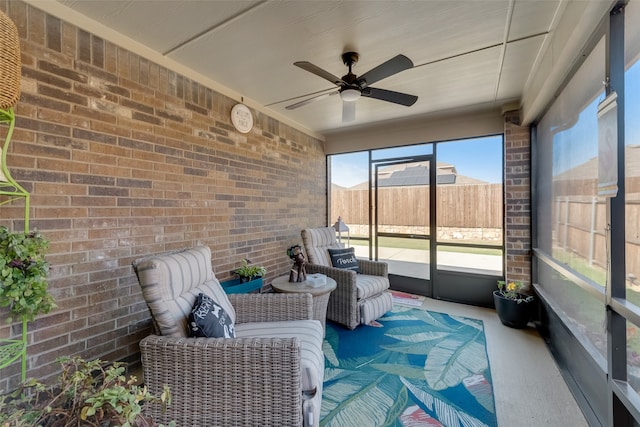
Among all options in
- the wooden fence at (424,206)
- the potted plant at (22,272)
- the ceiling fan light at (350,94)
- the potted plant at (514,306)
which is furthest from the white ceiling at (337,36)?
the potted plant at (514,306)

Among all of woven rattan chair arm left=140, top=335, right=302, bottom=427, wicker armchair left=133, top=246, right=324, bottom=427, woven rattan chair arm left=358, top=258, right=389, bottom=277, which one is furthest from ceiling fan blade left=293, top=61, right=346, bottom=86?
woven rattan chair arm left=358, top=258, right=389, bottom=277

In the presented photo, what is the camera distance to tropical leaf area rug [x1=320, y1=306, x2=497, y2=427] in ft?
5.64

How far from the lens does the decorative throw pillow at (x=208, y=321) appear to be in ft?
4.79

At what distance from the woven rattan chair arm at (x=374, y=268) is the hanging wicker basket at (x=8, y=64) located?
3.16 metres

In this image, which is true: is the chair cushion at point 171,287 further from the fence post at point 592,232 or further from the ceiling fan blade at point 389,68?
the fence post at point 592,232

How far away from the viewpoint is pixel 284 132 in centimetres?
377

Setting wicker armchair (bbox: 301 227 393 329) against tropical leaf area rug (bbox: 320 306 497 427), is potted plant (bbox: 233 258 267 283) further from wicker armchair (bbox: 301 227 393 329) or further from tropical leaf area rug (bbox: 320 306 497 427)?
tropical leaf area rug (bbox: 320 306 497 427)

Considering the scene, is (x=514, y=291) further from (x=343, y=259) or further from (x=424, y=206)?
(x=343, y=259)

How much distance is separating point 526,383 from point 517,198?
2020 millimetres

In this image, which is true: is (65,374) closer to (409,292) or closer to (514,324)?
(514,324)

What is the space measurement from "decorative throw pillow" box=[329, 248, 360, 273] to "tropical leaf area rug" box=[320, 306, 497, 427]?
2.21 feet

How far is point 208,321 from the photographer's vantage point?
4.90 feet

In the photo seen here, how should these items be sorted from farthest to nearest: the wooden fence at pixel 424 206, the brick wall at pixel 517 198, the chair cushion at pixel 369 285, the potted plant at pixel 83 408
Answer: the wooden fence at pixel 424 206 → the brick wall at pixel 517 198 → the chair cushion at pixel 369 285 → the potted plant at pixel 83 408

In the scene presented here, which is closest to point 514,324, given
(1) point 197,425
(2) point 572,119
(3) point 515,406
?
(3) point 515,406
